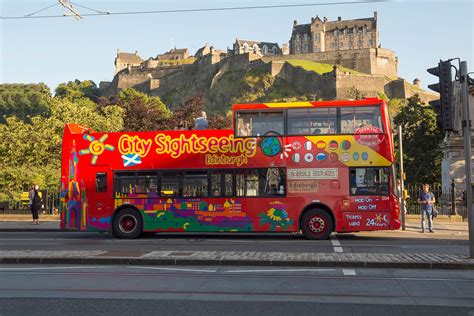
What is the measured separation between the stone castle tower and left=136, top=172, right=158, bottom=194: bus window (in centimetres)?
11735

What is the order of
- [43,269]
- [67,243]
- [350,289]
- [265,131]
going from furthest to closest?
1. [265,131]
2. [67,243]
3. [43,269]
4. [350,289]

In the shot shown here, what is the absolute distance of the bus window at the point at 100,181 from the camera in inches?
731

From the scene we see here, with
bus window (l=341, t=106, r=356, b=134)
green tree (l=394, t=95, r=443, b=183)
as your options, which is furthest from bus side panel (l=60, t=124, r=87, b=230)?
green tree (l=394, t=95, r=443, b=183)

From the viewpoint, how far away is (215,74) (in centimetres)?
12169

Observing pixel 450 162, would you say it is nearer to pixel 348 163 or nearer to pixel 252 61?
pixel 348 163

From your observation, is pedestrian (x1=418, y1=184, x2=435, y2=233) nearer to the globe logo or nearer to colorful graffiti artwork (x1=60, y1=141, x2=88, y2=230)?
the globe logo

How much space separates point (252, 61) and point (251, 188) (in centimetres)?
9898

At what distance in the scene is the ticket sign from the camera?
680 inches

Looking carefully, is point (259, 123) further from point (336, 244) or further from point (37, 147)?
point (37, 147)

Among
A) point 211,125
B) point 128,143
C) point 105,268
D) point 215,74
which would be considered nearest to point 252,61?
point 215,74

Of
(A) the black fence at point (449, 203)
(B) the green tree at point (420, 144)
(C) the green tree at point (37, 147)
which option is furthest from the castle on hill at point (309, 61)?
(A) the black fence at point (449, 203)

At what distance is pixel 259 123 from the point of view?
17656 mm

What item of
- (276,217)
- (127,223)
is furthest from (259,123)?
(127,223)

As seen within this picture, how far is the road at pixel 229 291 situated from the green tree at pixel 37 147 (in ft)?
84.1
